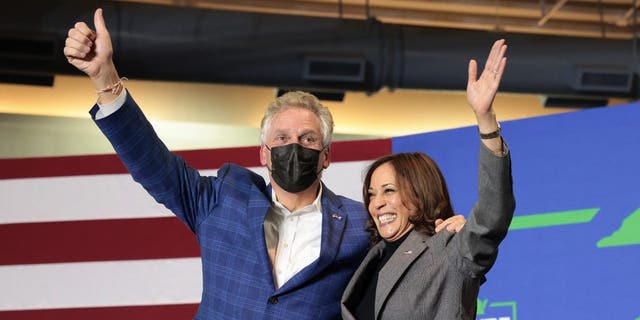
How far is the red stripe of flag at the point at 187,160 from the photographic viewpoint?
3.34 meters

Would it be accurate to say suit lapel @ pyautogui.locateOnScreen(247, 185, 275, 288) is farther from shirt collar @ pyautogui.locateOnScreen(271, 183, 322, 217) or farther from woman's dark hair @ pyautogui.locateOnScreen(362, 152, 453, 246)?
woman's dark hair @ pyautogui.locateOnScreen(362, 152, 453, 246)

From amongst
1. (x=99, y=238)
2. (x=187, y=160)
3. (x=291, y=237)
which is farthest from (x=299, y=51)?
(x=291, y=237)

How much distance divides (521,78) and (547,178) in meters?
2.17

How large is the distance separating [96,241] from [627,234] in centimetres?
176

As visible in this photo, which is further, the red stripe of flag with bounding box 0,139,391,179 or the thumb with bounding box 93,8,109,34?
the red stripe of flag with bounding box 0,139,391,179

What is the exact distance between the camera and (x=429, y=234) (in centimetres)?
192

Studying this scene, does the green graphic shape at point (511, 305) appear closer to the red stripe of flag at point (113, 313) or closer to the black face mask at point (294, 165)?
the red stripe of flag at point (113, 313)

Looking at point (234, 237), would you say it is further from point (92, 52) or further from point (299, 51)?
point (299, 51)

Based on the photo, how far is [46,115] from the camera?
5.96 meters

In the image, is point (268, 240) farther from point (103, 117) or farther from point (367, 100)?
point (367, 100)

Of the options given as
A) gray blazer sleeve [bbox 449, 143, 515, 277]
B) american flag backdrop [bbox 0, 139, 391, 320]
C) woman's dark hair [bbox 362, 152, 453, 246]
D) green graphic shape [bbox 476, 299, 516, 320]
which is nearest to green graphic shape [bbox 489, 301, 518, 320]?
green graphic shape [bbox 476, 299, 516, 320]

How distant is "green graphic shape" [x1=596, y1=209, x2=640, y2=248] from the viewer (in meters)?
2.79

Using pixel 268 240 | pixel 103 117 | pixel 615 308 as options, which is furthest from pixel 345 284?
pixel 615 308

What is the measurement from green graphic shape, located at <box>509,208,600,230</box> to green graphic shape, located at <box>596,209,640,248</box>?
85mm
